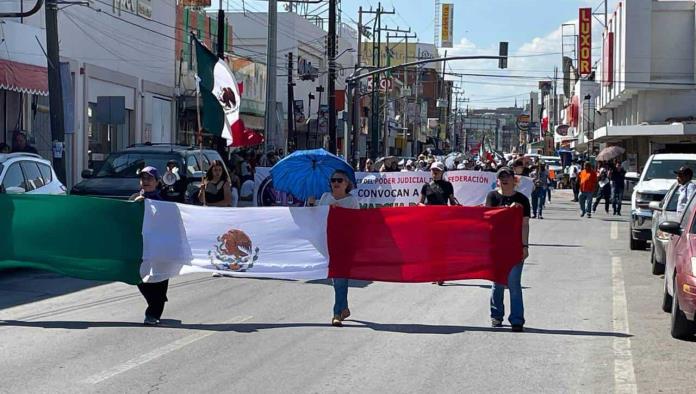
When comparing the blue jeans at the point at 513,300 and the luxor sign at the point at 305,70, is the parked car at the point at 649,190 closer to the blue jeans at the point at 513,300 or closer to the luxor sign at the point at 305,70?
the blue jeans at the point at 513,300

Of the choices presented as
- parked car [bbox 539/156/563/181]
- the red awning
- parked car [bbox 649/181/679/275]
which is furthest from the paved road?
parked car [bbox 539/156/563/181]

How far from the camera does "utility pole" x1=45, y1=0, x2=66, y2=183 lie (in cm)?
2323

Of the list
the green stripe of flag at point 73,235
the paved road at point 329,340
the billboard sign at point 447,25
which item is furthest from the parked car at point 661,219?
the billboard sign at point 447,25

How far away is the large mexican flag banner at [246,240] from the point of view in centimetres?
1182

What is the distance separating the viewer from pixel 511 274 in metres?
11.3

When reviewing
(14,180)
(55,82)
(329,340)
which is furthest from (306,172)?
(55,82)

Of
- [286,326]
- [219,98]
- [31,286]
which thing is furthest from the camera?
[219,98]

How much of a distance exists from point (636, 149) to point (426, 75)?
97.6 m

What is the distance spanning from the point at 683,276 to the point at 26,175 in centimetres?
1118

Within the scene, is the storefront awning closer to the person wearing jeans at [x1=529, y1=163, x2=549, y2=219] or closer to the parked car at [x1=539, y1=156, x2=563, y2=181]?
the parked car at [x1=539, y1=156, x2=563, y2=181]

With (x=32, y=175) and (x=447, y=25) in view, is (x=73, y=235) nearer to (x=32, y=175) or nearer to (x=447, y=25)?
(x=32, y=175)

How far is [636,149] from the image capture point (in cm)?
5694

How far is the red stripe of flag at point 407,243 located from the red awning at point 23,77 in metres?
16.6

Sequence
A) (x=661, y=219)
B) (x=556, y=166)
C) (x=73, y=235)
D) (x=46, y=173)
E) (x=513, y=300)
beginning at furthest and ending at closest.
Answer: (x=556, y=166) → (x=46, y=173) → (x=661, y=219) → (x=73, y=235) → (x=513, y=300)
